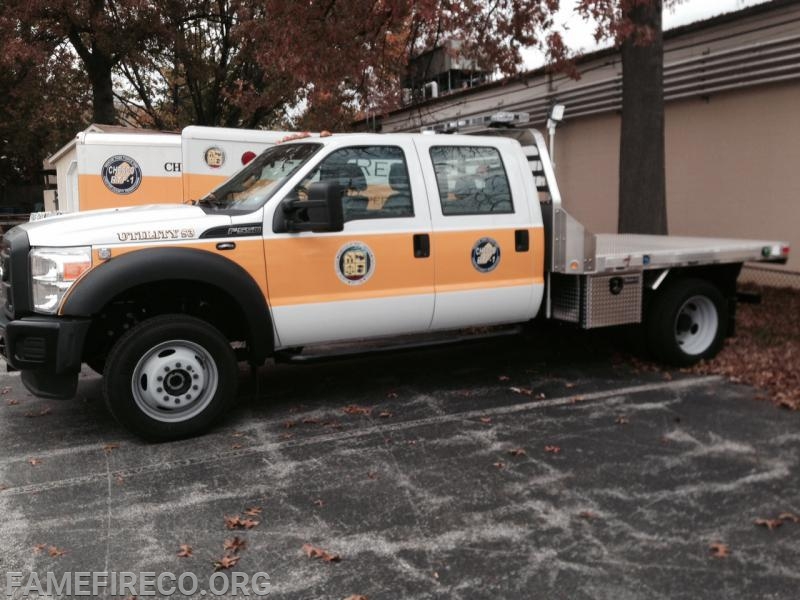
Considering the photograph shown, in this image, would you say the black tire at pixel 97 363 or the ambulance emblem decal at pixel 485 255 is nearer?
the black tire at pixel 97 363

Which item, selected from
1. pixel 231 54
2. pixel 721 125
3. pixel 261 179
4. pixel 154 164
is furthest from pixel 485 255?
pixel 231 54

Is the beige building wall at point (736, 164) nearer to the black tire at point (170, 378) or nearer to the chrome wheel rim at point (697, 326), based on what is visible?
the chrome wheel rim at point (697, 326)

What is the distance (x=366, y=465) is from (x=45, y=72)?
1833cm

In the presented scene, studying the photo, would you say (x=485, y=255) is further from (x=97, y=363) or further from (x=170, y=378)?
(x=97, y=363)

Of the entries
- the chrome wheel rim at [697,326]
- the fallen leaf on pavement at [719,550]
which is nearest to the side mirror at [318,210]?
the fallen leaf on pavement at [719,550]

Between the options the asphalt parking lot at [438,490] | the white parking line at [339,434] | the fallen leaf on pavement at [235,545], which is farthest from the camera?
the white parking line at [339,434]

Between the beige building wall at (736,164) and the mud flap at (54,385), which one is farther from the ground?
the beige building wall at (736,164)

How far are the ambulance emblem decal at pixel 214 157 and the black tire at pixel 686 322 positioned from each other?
6009 millimetres

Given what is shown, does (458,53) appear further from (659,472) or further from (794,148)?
(659,472)

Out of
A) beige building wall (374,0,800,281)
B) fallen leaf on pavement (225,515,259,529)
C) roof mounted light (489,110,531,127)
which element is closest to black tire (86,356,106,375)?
fallen leaf on pavement (225,515,259,529)

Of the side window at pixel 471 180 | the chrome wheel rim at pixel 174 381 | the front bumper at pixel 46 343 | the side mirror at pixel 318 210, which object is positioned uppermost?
the side window at pixel 471 180

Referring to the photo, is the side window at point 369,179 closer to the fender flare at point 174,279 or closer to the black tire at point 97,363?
the fender flare at point 174,279

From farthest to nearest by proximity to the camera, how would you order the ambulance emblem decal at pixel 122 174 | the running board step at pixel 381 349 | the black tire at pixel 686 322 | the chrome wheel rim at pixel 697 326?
the ambulance emblem decal at pixel 122 174 → the chrome wheel rim at pixel 697 326 → the black tire at pixel 686 322 → the running board step at pixel 381 349

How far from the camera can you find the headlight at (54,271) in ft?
16.7
